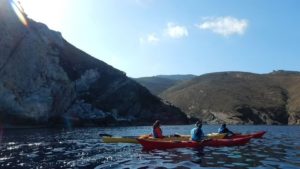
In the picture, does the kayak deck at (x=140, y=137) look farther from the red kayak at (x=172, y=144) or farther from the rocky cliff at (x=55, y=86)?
the rocky cliff at (x=55, y=86)

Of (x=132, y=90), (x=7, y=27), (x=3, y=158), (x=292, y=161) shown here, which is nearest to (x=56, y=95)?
(x=7, y=27)

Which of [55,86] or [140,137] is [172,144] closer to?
[140,137]

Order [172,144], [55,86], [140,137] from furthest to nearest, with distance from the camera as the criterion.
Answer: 1. [55,86]
2. [140,137]
3. [172,144]

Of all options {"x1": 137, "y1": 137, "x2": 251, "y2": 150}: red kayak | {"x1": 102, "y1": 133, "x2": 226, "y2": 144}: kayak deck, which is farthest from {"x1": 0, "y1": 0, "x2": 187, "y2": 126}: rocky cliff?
{"x1": 137, "y1": 137, "x2": 251, "y2": 150}: red kayak

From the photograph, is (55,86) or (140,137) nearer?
(140,137)

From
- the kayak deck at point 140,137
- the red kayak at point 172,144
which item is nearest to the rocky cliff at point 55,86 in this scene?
the kayak deck at point 140,137

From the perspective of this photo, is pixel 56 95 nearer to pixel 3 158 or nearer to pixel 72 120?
pixel 72 120

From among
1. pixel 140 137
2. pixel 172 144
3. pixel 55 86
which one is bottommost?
pixel 172 144

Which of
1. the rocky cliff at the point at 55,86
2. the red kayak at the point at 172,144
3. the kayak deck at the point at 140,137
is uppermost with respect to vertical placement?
the rocky cliff at the point at 55,86

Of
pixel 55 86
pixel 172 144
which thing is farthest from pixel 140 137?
pixel 55 86

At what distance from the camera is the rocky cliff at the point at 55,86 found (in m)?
92.9

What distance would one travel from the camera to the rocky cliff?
92938mm

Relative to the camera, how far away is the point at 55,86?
341 feet

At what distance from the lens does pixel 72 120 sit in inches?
4257
